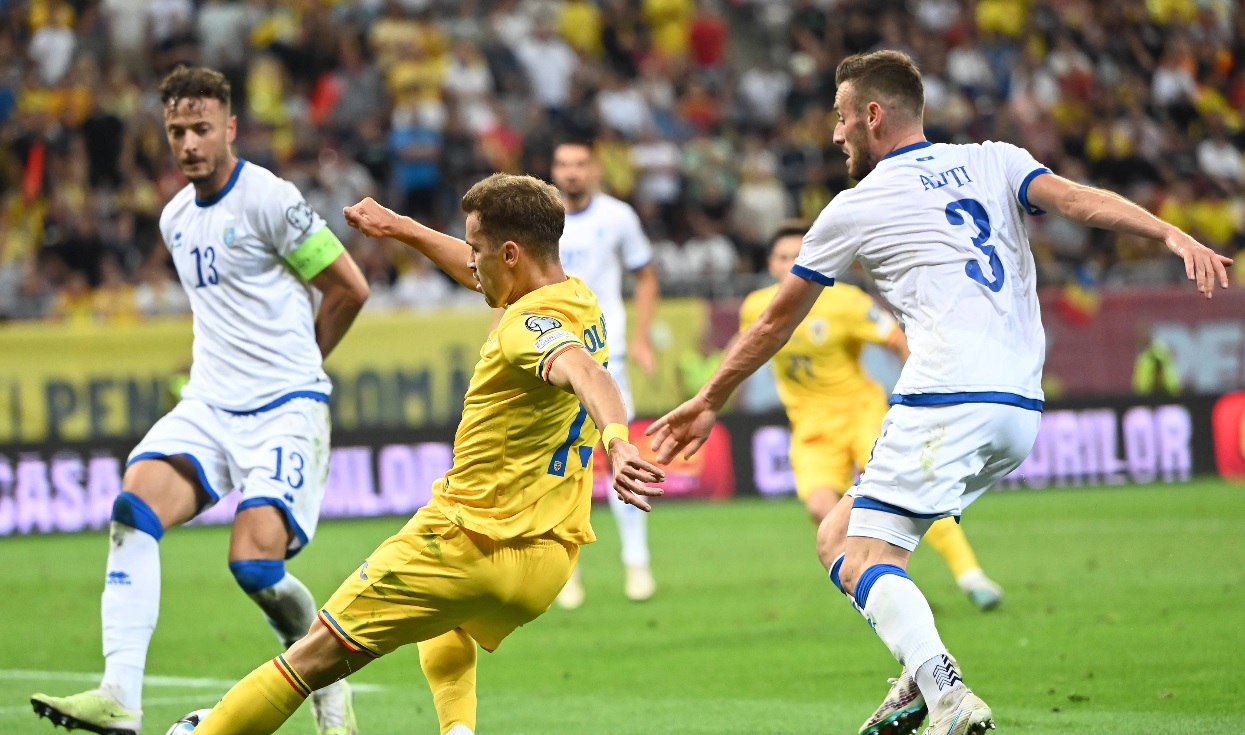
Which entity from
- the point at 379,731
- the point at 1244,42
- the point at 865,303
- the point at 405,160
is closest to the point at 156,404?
the point at 405,160

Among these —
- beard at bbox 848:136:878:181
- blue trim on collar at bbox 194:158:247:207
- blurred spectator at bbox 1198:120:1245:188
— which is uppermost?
blurred spectator at bbox 1198:120:1245:188

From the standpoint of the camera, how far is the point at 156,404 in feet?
57.2

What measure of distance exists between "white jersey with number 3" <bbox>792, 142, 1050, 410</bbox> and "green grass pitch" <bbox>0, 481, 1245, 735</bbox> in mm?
1677

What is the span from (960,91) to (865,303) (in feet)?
47.6

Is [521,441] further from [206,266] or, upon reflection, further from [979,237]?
[206,266]

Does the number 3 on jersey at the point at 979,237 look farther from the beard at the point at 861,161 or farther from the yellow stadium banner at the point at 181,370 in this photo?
the yellow stadium banner at the point at 181,370

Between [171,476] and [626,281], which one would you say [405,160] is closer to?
[626,281]

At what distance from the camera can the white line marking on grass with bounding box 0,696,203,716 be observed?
7.59 m

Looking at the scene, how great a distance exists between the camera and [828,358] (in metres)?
10.4

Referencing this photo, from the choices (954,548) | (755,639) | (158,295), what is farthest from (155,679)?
(158,295)

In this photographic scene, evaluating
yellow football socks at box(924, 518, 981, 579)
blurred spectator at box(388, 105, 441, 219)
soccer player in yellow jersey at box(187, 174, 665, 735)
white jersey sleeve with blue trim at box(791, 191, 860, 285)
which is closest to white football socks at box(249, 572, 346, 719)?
soccer player in yellow jersey at box(187, 174, 665, 735)

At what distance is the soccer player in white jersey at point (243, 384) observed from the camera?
648 centimetres

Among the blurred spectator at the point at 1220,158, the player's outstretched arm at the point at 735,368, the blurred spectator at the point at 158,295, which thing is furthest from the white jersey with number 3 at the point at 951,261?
the blurred spectator at the point at 1220,158

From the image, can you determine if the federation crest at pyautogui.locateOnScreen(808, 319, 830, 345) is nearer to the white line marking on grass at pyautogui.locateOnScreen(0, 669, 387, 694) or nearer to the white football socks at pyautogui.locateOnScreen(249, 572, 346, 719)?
the white line marking on grass at pyautogui.locateOnScreen(0, 669, 387, 694)
